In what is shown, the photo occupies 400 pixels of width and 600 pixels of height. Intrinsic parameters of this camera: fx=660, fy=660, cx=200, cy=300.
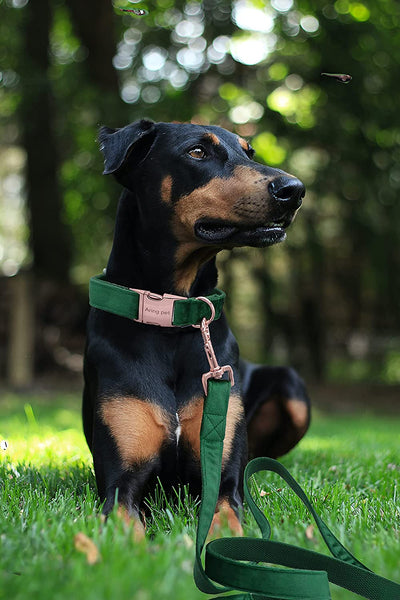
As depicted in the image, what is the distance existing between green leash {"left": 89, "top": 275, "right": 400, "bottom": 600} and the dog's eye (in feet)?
2.19

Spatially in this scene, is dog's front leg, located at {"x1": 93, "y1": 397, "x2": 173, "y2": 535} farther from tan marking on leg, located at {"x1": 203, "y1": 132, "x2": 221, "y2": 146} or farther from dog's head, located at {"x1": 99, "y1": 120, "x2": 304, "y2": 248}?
tan marking on leg, located at {"x1": 203, "y1": 132, "x2": 221, "y2": 146}

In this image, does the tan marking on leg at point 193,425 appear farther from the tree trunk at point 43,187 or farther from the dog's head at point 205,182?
the tree trunk at point 43,187

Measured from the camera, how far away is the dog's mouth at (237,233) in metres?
2.84

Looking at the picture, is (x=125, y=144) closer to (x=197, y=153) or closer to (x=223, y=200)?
(x=197, y=153)

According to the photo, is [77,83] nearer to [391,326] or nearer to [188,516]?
[391,326]

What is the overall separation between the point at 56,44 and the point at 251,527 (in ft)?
48.3

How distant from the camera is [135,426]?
2.69 m

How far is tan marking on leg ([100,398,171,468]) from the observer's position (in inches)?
106


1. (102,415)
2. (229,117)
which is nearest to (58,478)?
(102,415)

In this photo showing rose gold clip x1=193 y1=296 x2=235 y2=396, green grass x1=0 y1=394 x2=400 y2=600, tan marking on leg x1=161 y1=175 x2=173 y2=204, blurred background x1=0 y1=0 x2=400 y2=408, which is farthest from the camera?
blurred background x1=0 y1=0 x2=400 y2=408

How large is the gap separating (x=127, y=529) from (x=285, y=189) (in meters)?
1.49

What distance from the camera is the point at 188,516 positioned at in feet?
8.63

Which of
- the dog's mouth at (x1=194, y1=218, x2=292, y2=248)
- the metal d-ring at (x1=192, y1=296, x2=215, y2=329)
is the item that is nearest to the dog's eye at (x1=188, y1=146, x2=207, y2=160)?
the dog's mouth at (x1=194, y1=218, x2=292, y2=248)

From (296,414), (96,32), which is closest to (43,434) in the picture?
(296,414)
